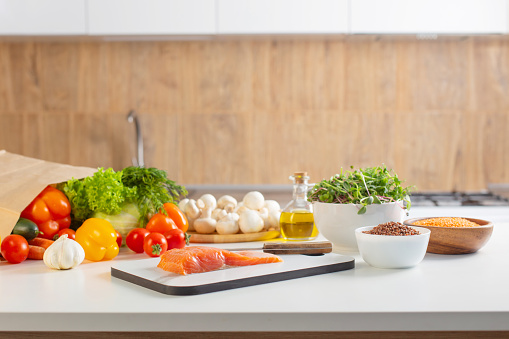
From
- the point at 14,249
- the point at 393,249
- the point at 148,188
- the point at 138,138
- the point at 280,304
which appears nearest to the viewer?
the point at 280,304

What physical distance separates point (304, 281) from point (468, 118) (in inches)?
105

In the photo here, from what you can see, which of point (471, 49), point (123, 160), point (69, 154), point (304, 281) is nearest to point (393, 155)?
point (471, 49)

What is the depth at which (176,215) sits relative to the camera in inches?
60.8

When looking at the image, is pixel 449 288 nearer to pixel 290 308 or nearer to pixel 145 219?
pixel 290 308

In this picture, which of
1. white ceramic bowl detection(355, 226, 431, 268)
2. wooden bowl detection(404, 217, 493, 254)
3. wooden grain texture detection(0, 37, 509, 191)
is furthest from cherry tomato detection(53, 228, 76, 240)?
wooden grain texture detection(0, 37, 509, 191)

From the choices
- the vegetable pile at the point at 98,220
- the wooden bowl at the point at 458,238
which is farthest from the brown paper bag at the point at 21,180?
the wooden bowl at the point at 458,238

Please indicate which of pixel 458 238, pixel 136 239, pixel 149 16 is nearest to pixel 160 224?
pixel 136 239

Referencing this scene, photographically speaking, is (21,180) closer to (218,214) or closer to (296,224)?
(218,214)

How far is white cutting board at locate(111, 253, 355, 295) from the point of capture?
107 centimetres

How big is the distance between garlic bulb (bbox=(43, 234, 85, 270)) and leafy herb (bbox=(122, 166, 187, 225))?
10.7 inches

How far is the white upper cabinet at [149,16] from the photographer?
3.14 m

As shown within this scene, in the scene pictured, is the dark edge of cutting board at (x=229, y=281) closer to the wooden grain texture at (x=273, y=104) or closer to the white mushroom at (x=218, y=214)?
the white mushroom at (x=218, y=214)

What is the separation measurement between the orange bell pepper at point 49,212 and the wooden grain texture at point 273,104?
6.73 ft

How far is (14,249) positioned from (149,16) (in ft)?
6.69
